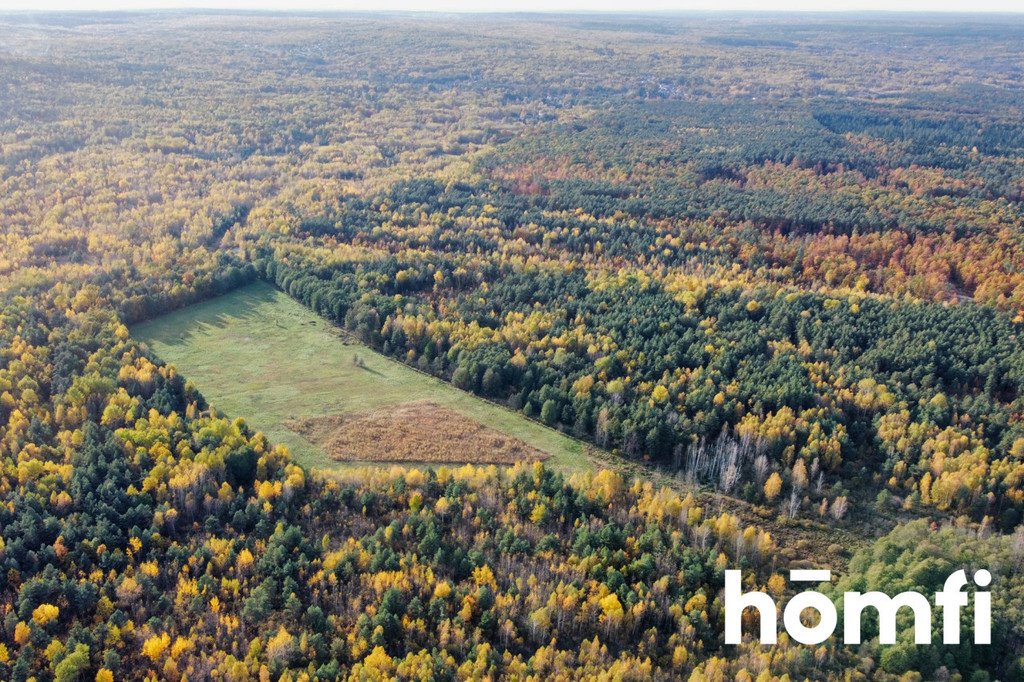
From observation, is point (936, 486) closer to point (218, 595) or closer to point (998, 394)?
point (998, 394)

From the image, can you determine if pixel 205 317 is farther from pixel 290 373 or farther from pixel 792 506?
pixel 792 506

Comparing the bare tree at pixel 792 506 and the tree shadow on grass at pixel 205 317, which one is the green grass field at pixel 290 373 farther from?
the bare tree at pixel 792 506

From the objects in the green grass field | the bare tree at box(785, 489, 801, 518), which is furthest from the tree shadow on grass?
the bare tree at box(785, 489, 801, 518)

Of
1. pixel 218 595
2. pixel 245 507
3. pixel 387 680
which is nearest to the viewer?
pixel 387 680

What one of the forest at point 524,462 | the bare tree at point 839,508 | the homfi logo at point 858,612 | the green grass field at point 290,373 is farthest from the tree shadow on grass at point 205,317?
the homfi logo at point 858,612

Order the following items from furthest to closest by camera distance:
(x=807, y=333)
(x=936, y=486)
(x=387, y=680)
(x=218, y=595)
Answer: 1. (x=807, y=333)
2. (x=936, y=486)
3. (x=218, y=595)
4. (x=387, y=680)

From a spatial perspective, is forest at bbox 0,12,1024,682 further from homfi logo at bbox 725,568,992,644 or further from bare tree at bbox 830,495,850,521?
homfi logo at bbox 725,568,992,644

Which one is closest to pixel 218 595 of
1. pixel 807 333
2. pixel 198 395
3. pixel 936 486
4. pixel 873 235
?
pixel 198 395
